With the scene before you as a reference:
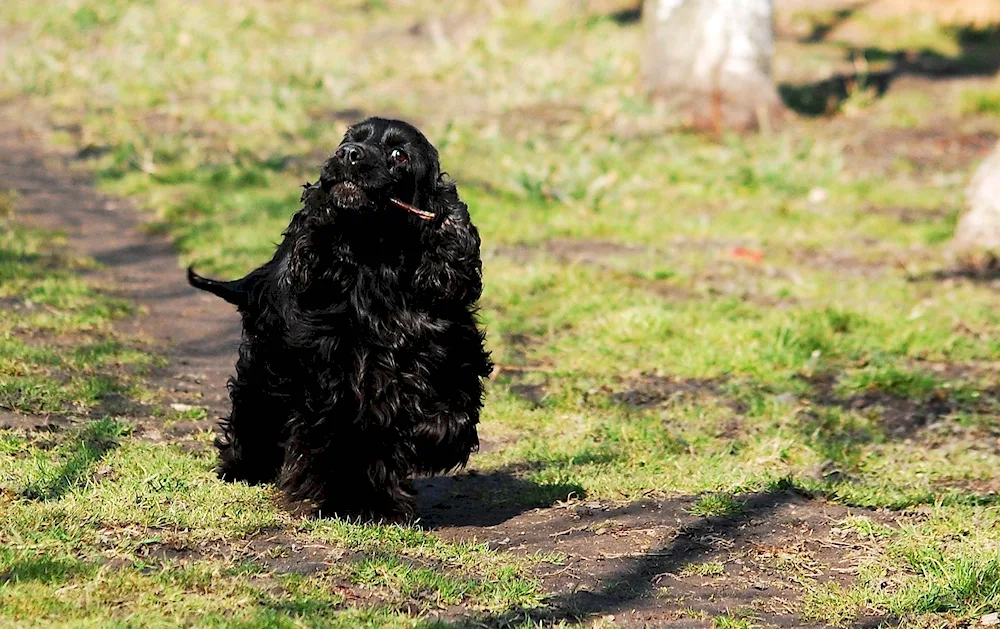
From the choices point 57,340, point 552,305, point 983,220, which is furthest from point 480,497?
point 983,220

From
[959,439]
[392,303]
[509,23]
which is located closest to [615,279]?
[959,439]

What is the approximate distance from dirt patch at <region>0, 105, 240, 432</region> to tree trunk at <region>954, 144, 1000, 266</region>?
5600 millimetres

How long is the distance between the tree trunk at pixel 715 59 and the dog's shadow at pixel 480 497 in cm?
895

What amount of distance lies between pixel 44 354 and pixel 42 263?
2373 millimetres

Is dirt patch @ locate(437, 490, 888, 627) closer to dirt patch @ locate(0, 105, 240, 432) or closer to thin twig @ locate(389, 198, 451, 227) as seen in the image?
thin twig @ locate(389, 198, 451, 227)

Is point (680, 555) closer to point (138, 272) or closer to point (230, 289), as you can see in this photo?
point (230, 289)

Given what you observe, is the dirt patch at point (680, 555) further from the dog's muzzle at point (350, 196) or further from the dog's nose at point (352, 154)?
the dog's nose at point (352, 154)

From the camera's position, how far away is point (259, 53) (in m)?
17.5

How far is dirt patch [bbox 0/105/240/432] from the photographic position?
743cm

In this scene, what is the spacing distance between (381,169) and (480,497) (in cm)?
168

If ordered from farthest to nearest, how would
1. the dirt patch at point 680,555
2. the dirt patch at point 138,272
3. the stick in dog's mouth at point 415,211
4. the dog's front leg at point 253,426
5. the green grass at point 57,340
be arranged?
the dirt patch at point 138,272 < the green grass at point 57,340 < the dog's front leg at point 253,426 < the stick in dog's mouth at point 415,211 < the dirt patch at point 680,555

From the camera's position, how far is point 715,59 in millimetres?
14648

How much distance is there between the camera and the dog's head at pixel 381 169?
5.02m

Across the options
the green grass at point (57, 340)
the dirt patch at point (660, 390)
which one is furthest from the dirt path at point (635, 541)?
the dirt patch at point (660, 390)
